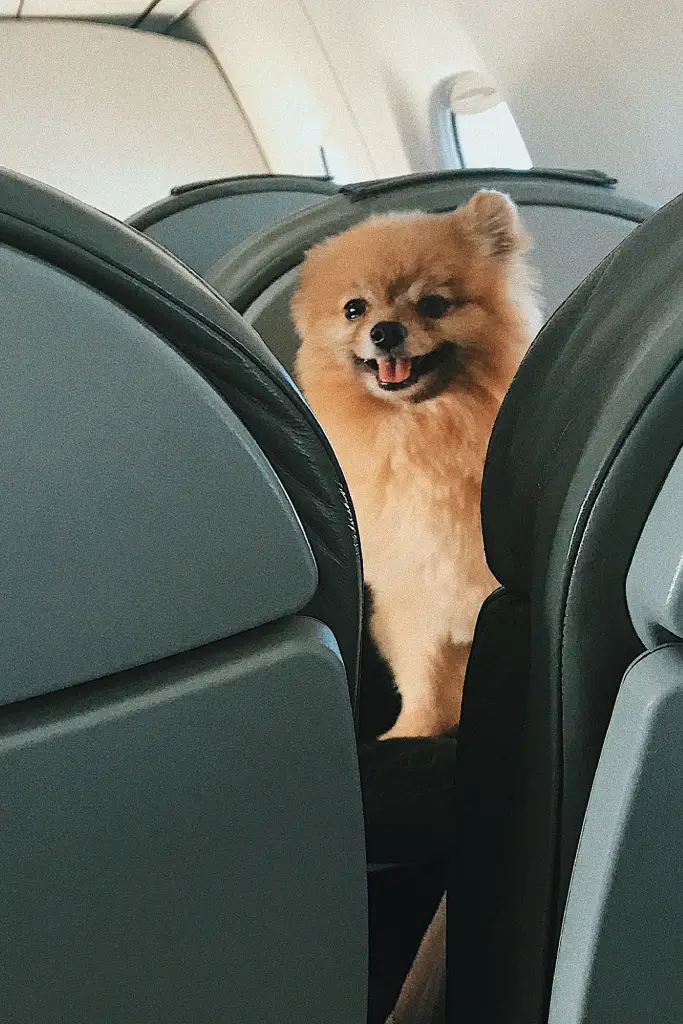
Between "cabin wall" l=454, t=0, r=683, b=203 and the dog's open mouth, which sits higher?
"cabin wall" l=454, t=0, r=683, b=203

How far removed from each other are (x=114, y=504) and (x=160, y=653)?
64 mm

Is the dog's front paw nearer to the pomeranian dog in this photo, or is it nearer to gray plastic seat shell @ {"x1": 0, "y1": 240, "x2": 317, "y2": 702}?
the pomeranian dog

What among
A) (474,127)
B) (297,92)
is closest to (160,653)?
(474,127)

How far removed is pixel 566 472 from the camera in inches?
17.8

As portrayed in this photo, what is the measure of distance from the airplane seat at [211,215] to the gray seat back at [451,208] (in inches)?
5.0

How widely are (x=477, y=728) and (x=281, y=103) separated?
12.9 feet

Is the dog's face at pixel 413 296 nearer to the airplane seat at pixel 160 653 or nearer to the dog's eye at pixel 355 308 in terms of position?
the dog's eye at pixel 355 308

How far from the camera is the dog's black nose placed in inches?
45.9

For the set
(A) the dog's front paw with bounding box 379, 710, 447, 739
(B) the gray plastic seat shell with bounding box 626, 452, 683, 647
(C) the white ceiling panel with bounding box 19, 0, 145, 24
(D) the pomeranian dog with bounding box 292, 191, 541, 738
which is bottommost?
(A) the dog's front paw with bounding box 379, 710, 447, 739

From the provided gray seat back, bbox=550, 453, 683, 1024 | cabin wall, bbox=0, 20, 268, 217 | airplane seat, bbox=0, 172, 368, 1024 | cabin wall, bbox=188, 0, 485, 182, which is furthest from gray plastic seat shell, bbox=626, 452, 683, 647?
cabin wall, bbox=0, 20, 268, 217

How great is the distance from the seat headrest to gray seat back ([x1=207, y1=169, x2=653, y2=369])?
0.63 metres

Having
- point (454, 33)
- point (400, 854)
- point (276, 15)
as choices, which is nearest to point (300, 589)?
point (400, 854)

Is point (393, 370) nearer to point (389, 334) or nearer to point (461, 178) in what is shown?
point (389, 334)

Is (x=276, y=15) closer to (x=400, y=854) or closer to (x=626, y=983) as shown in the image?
(x=400, y=854)
